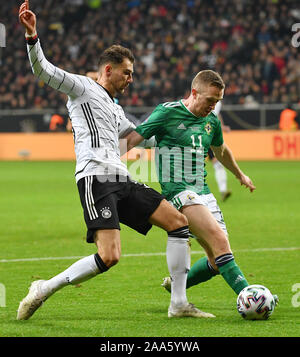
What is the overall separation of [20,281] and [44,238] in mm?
3109

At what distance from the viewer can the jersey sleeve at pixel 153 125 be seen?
6.17 meters

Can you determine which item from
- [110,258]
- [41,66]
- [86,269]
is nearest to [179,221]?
[110,258]

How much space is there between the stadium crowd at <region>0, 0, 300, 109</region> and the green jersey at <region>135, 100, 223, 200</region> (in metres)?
21.2

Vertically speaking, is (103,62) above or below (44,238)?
above

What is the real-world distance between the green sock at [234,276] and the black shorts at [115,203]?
2.22ft

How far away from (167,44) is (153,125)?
86.0 feet

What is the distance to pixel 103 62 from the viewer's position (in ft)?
19.1

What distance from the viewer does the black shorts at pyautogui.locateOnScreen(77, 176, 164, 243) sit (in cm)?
546

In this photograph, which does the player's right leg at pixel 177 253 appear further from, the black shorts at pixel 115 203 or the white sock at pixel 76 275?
the white sock at pixel 76 275

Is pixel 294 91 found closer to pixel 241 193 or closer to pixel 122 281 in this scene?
pixel 241 193

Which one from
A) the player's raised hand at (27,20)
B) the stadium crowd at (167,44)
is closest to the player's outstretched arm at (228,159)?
the player's raised hand at (27,20)
